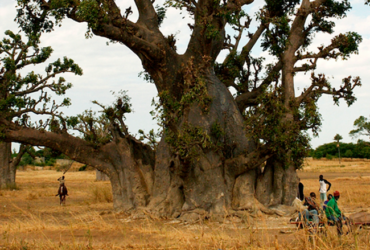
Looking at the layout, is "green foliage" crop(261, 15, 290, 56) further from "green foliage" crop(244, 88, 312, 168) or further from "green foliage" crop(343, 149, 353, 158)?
"green foliage" crop(343, 149, 353, 158)

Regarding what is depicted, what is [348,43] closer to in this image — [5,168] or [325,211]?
[325,211]

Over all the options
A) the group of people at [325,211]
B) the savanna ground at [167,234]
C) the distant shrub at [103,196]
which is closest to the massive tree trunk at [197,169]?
the savanna ground at [167,234]

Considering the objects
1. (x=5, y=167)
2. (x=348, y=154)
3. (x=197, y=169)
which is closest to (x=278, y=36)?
(x=197, y=169)

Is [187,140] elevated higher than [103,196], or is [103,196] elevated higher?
[187,140]

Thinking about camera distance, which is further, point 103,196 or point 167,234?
point 103,196

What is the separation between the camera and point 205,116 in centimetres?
1259

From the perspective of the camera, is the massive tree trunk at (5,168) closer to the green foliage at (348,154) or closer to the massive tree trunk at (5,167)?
the massive tree trunk at (5,167)

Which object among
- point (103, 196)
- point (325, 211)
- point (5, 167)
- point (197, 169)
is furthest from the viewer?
point (5, 167)

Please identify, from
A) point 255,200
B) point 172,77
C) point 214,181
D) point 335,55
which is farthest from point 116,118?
point 335,55

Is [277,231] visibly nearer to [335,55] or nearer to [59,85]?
[335,55]

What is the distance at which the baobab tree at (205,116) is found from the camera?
37.2 ft

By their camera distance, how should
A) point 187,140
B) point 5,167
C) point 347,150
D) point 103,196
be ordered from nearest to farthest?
point 187,140, point 103,196, point 5,167, point 347,150

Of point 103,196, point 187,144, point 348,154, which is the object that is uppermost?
point 348,154

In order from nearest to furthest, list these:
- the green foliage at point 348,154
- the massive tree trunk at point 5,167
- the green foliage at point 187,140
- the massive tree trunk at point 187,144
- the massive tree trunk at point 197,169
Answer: the green foliage at point 187,140 → the massive tree trunk at point 187,144 → the massive tree trunk at point 197,169 → the massive tree trunk at point 5,167 → the green foliage at point 348,154
